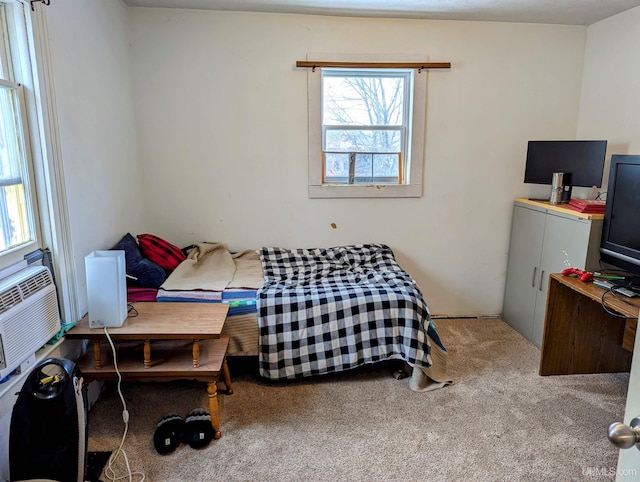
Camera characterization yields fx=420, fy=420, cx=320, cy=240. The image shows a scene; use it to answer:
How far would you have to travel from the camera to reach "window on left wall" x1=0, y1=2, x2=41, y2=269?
1.74 m

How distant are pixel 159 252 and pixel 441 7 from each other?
8.29 feet

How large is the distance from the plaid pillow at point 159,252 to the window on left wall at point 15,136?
0.91m

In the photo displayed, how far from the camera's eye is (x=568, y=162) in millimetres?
2924

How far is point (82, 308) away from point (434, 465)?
6.21 ft

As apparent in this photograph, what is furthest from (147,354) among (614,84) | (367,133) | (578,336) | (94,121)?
(614,84)

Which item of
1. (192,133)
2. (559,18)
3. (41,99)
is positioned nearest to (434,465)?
(41,99)

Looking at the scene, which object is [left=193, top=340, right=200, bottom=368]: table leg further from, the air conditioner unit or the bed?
the air conditioner unit

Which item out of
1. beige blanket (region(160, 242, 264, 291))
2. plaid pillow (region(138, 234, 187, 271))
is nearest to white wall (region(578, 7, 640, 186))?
beige blanket (region(160, 242, 264, 291))

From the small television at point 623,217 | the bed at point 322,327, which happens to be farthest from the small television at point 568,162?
the bed at point 322,327

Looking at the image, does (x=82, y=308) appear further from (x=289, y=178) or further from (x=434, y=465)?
(x=434, y=465)

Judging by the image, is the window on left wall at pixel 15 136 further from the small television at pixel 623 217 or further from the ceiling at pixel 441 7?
the small television at pixel 623 217

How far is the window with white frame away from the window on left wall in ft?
5.94

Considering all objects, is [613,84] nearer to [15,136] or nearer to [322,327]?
[322,327]

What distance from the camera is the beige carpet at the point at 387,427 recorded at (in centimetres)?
183
